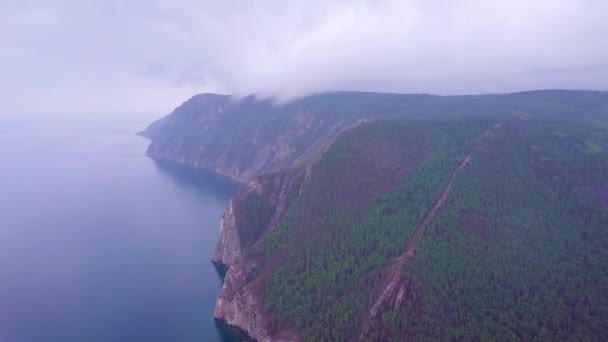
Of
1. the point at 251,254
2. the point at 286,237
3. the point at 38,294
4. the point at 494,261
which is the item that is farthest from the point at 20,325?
the point at 494,261

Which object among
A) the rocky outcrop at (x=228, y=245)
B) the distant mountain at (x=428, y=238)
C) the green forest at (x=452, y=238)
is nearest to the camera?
the green forest at (x=452, y=238)

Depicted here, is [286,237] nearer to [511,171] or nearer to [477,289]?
[477,289]

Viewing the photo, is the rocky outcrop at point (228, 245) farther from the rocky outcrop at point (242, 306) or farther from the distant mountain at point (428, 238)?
the rocky outcrop at point (242, 306)

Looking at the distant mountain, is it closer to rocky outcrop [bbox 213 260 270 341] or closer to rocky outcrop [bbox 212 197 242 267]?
rocky outcrop [bbox 213 260 270 341]

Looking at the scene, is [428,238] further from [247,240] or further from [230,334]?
[247,240]

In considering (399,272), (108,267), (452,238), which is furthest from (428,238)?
(108,267)

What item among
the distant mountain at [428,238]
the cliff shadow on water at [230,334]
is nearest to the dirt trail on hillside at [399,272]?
the distant mountain at [428,238]
